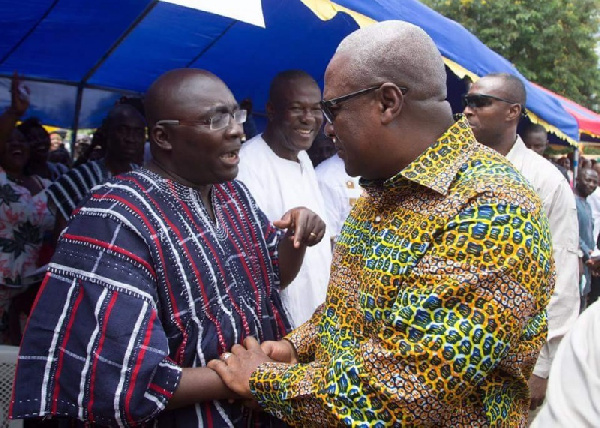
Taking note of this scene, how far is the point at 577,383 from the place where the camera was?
3.09 feet

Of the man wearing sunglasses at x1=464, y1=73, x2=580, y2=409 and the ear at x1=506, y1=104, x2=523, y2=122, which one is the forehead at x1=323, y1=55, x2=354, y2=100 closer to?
the man wearing sunglasses at x1=464, y1=73, x2=580, y2=409

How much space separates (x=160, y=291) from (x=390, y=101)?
90 cm

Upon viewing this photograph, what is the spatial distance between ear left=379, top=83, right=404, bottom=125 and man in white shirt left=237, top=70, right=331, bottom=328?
172 centimetres

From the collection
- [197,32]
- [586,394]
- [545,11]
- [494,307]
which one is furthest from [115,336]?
[545,11]

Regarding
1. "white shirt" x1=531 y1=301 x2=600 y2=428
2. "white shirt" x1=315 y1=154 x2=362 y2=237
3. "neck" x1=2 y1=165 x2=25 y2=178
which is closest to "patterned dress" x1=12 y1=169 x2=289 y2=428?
"white shirt" x1=531 y1=301 x2=600 y2=428

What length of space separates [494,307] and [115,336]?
1.02 metres

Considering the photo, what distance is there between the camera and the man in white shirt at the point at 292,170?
3182 millimetres

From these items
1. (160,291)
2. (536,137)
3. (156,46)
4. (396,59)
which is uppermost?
(396,59)

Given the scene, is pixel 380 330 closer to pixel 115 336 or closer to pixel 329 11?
pixel 115 336

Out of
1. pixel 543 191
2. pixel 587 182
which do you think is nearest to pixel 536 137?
pixel 587 182

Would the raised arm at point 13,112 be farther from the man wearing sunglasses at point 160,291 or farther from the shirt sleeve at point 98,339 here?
the shirt sleeve at point 98,339

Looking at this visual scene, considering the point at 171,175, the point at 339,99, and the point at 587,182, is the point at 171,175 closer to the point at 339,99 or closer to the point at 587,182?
the point at 339,99

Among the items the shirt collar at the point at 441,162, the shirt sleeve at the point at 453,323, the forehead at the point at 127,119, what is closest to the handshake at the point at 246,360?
the shirt sleeve at the point at 453,323

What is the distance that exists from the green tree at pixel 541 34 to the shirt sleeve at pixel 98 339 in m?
19.6
